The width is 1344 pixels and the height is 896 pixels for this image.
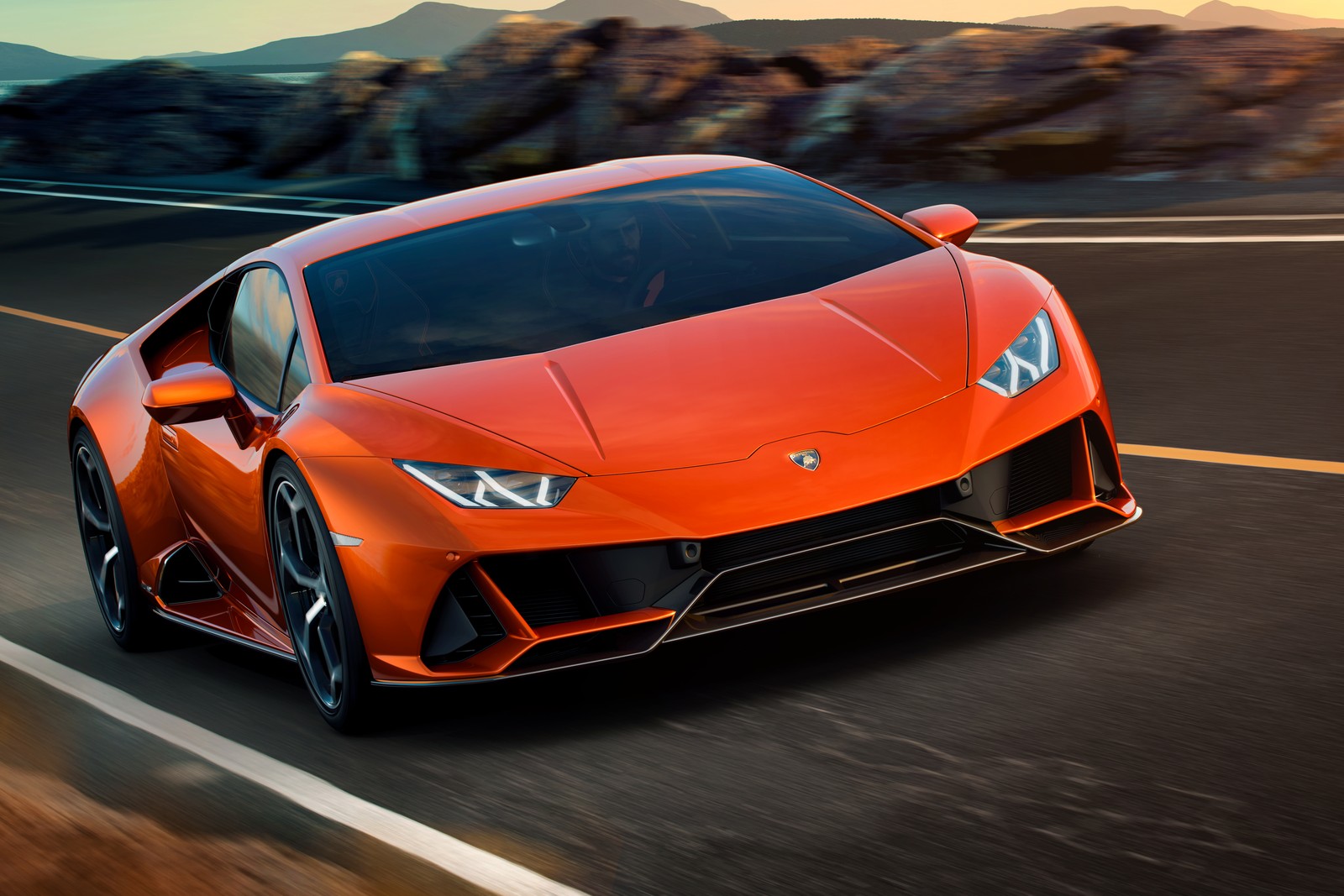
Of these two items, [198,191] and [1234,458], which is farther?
[198,191]

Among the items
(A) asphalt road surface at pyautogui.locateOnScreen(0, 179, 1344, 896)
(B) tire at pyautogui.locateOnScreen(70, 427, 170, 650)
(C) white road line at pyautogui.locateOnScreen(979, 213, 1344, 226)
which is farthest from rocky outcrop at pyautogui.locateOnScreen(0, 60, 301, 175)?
(A) asphalt road surface at pyautogui.locateOnScreen(0, 179, 1344, 896)

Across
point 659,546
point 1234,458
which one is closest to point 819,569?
point 659,546

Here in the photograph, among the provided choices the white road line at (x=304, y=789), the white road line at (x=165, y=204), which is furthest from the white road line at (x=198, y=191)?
the white road line at (x=304, y=789)

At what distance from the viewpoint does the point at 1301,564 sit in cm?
484

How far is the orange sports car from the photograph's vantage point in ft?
13.3

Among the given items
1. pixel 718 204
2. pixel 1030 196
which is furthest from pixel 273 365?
pixel 1030 196

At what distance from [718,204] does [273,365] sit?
1.59 meters

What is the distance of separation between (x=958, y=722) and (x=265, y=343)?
8.65ft

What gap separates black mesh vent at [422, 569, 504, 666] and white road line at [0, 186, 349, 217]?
1169 cm

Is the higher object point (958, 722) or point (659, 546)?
point (659, 546)

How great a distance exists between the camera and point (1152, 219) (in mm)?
11859

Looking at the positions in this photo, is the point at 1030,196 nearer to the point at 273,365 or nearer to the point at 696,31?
the point at 696,31

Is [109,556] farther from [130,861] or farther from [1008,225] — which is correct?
[1008,225]

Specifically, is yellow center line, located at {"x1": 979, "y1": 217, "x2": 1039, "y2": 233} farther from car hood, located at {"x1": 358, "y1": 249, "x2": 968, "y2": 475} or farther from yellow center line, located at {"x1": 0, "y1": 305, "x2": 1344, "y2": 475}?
car hood, located at {"x1": 358, "y1": 249, "x2": 968, "y2": 475}
